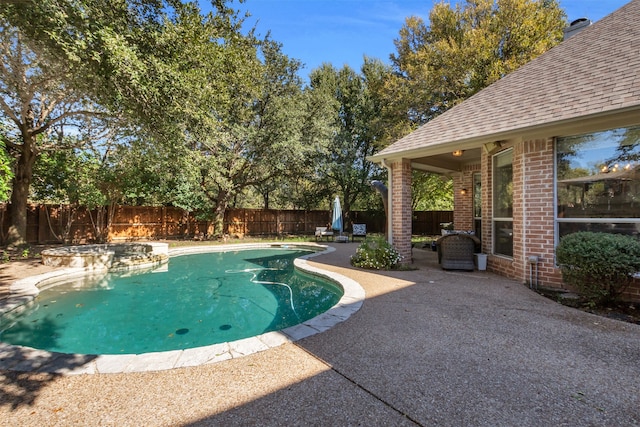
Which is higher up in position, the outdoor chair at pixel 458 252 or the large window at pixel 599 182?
the large window at pixel 599 182

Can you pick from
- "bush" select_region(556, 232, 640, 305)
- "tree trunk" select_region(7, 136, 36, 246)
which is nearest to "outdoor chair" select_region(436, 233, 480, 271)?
"bush" select_region(556, 232, 640, 305)

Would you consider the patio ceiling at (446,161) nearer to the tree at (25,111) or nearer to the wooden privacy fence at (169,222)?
the tree at (25,111)

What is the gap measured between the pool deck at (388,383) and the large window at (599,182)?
1.94m

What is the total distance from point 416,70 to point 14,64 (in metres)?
15.3

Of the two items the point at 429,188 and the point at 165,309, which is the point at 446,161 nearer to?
the point at 165,309

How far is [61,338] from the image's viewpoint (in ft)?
14.1

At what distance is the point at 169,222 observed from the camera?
16375 mm

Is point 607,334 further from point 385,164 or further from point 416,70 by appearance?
point 416,70

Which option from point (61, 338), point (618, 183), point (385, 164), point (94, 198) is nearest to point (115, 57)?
point (61, 338)

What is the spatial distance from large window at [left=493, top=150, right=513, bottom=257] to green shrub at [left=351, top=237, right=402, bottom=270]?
7.40 ft

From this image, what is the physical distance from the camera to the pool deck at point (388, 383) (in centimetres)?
199

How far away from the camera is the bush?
383cm

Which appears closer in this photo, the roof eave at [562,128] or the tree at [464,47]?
the roof eave at [562,128]

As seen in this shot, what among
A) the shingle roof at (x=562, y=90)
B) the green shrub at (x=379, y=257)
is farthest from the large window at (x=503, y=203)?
the green shrub at (x=379, y=257)
